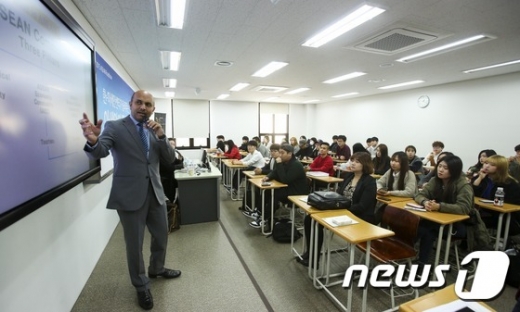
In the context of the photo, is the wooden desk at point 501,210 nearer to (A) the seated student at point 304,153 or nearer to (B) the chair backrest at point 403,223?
(B) the chair backrest at point 403,223

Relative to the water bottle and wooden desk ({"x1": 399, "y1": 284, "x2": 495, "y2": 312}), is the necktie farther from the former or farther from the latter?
the water bottle

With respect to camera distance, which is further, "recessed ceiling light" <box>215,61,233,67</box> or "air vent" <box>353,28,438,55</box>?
"recessed ceiling light" <box>215,61,233,67</box>

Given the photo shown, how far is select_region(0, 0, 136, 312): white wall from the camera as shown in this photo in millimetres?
1319

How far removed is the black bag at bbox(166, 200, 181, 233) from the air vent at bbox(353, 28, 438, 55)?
3.69 meters

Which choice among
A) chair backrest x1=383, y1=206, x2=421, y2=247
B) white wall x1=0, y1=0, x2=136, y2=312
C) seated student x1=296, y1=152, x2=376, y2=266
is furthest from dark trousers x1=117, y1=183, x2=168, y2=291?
chair backrest x1=383, y1=206, x2=421, y2=247

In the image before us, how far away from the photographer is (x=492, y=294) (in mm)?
1048

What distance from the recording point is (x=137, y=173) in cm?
198

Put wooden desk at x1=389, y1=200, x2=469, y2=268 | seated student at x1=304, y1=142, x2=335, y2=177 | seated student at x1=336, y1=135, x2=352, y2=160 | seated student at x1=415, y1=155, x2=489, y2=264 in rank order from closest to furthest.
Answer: wooden desk at x1=389, y1=200, x2=469, y2=268, seated student at x1=415, y1=155, x2=489, y2=264, seated student at x1=304, y1=142, x2=335, y2=177, seated student at x1=336, y1=135, x2=352, y2=160

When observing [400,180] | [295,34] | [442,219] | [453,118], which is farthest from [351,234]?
[453,118]

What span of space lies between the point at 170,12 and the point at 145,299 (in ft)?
9.30

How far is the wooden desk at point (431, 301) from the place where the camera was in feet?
3.32

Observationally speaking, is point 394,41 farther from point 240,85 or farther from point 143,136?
point 240,85

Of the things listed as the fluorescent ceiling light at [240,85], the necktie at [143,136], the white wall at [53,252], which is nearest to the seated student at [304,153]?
the fluorescent ceiling light at [240,85]

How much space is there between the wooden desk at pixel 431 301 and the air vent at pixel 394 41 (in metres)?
2.93
